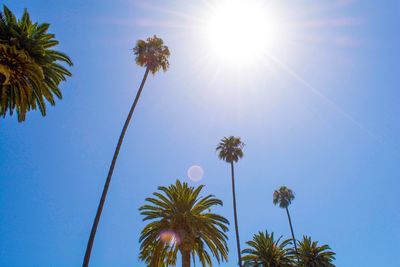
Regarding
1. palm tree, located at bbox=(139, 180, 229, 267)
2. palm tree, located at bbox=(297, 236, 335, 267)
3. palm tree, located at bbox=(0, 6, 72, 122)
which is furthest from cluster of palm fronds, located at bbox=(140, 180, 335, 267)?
palm tree, located at bbox=(297, 236, 335, 267)

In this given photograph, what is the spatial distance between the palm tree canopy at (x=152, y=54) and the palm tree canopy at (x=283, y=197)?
42.0 metres

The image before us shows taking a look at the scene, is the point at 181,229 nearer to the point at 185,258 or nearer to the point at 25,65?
the point at 185,258

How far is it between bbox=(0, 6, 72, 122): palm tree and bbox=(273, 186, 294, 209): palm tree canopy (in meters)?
51.4

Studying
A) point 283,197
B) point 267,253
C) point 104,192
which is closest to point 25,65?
point 104,192

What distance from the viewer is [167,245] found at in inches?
949

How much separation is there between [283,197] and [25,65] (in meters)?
55.0

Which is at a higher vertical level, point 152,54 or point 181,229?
point 152,54

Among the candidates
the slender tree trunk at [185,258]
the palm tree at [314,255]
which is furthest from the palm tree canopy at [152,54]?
the palm tree at [314,255]

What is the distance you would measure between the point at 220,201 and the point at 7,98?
1938cm

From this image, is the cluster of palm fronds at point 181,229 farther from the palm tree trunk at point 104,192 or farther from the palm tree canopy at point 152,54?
the palm tree canopy at point 152,54

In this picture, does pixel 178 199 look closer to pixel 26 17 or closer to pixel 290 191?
pixel 26 17

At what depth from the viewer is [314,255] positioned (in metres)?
43.2

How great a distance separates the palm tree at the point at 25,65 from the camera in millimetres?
19484

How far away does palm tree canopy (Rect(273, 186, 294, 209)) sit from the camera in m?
60.9
